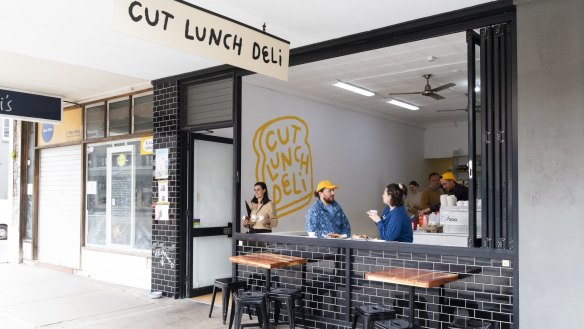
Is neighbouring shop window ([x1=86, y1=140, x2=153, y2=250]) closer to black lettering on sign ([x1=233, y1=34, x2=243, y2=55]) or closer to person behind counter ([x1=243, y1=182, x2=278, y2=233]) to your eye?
person behind counter ([x1=243, y1=182, x2=278, y2=233])

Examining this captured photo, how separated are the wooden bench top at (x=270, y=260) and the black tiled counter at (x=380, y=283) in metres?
0.17

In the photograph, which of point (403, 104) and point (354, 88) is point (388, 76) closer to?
point (354, 88)

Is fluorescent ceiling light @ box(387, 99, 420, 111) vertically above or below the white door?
above

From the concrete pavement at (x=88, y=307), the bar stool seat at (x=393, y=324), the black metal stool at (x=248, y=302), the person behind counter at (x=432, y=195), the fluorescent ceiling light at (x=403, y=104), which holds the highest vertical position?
the fluorescent ceiling light at (x=403, y=104)

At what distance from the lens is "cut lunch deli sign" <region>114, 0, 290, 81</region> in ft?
9.75

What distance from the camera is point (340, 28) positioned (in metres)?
4.67

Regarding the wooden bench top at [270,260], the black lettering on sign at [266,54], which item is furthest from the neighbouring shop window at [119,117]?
the black lettering on sign at [266,54]

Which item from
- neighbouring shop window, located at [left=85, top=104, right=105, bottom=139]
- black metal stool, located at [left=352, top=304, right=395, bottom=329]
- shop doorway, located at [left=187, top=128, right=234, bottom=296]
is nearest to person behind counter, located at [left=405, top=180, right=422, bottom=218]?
shop doorway, located at [left=187, top=128, right=234, bottom=296]

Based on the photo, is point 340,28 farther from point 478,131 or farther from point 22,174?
point 22,174

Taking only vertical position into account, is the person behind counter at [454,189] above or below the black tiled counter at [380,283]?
above

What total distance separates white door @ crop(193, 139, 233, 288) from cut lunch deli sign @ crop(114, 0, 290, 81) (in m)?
3.08

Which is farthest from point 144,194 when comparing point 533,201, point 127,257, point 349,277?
point 533,201

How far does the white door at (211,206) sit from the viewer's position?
668 cm

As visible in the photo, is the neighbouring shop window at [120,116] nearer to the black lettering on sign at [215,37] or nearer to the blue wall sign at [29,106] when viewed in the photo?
the blue wall sign at [29,106]
